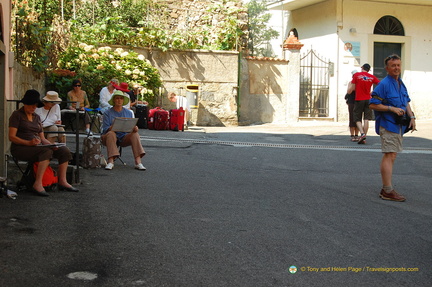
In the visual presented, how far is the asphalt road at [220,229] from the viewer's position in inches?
188

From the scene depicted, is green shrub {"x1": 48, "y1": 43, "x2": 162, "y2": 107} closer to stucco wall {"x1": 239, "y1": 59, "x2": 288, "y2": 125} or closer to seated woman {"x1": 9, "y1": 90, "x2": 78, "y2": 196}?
stucco wall {"x1": 239, "y1": 59, "x2": 288, "y2": 125}

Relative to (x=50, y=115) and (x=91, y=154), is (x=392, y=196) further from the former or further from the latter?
(x=50, y=115)

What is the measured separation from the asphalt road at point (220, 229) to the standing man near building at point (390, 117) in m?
0.31

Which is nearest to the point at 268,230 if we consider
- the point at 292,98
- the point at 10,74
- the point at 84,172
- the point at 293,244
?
the point at 293,244

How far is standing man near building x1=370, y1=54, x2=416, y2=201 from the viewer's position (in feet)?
27.3

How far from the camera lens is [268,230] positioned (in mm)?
6266

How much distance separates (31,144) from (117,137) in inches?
118

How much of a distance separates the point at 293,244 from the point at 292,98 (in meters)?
18.1

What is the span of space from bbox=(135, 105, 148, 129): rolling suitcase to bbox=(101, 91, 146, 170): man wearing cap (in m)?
6.97

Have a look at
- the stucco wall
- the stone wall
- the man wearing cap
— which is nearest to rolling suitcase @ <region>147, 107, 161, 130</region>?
the stone wall

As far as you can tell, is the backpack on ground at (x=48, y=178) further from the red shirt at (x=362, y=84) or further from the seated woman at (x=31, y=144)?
the red shirt at (x=362, y=84)

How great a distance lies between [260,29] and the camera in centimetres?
2719

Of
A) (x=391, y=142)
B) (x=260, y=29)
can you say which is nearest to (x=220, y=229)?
(x=391, y=142)

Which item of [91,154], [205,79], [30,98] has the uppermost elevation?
[205,79]
